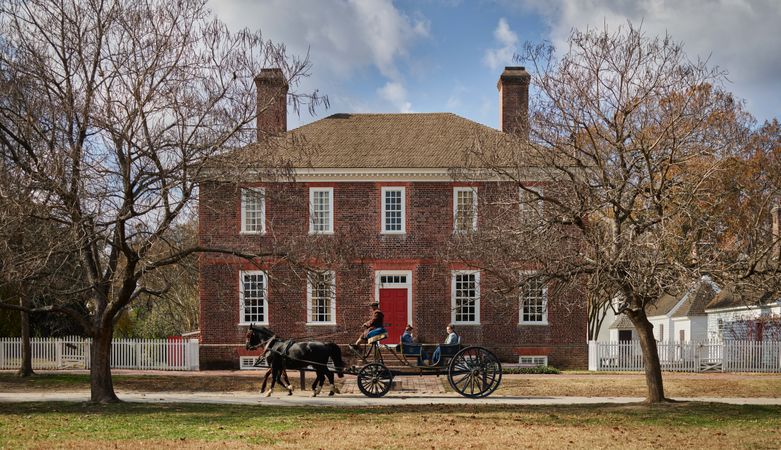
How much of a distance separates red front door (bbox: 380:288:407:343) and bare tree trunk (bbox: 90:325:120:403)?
14795 mm

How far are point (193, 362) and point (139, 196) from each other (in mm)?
17069

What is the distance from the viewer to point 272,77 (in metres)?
19.1

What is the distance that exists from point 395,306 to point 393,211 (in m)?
3.48

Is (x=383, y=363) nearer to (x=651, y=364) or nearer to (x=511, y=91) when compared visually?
(x=651, y=364)

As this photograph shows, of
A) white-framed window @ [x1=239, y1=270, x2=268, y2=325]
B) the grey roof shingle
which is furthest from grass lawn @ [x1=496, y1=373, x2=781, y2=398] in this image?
white-framed window @ [x1=239, y1=270, x2=268, y2=325]

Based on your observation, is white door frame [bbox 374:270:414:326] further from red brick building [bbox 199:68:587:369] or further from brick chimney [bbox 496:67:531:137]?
brick chimney [bbox 496:67:531:137]

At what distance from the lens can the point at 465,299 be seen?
112 ft

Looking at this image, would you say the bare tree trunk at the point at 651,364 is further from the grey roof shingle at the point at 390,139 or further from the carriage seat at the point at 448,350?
the grey roof shingle at the point at 390,139

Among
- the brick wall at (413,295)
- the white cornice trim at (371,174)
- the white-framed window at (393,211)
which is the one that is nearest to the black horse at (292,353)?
the brick wall at (413,295)

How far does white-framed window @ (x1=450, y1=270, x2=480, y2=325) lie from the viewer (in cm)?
3412

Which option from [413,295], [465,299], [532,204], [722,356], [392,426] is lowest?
[722,356]

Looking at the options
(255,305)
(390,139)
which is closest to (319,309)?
(255,305)

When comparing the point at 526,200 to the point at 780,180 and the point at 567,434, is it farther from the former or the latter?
the point at 780,180

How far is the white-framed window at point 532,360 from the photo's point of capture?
112 ft
